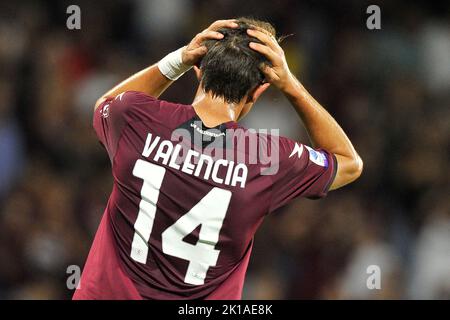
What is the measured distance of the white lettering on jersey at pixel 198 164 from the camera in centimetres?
303

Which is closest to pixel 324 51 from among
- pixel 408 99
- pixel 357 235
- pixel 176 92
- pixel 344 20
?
pixel 344 20

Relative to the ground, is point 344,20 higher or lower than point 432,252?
higher

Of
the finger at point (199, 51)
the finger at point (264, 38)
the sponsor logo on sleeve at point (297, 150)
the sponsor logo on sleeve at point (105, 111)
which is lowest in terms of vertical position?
the sponsor logo on sleeve at point (297, 150)

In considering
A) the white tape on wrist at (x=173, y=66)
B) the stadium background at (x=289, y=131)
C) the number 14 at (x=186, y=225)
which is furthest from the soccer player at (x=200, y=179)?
the stadium background at (x=289, y=131)

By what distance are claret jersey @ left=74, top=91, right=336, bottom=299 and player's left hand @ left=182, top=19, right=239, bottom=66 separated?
8.9 inches

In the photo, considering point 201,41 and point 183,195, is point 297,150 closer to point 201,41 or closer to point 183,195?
point 183,195

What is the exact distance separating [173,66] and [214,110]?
1.01ft

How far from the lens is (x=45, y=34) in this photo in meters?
7.57

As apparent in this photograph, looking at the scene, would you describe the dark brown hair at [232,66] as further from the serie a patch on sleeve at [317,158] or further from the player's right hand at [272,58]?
the serie a patch on sleeve at [317,158]

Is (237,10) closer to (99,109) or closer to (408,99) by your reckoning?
(408,99)

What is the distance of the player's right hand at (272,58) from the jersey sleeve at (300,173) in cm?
23

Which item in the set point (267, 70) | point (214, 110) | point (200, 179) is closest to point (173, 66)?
point (214, 110)

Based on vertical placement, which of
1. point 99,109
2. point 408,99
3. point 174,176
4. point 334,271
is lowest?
point 334,271

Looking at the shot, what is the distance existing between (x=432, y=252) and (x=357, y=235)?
602mm
